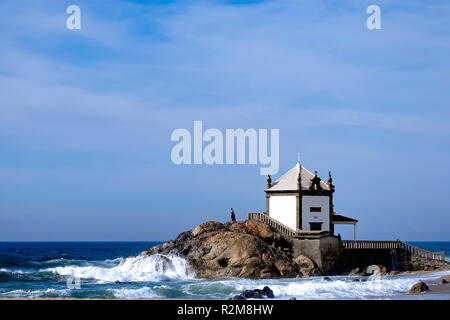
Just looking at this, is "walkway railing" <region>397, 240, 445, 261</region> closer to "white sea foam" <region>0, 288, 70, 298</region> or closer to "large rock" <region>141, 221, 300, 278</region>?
"large rock" <region>141, 221, 300, 278</region>

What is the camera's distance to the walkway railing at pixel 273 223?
49.2m

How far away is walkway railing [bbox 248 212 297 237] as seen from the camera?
49.2 m

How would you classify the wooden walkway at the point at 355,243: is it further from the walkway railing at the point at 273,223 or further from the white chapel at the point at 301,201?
the white chapel at the point at 301,201

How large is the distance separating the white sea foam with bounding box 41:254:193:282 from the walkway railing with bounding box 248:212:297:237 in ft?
22.5

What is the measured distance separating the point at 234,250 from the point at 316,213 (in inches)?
325

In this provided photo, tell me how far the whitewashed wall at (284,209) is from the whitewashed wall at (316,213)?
0.71 m

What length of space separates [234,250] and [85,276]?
34.5 ft

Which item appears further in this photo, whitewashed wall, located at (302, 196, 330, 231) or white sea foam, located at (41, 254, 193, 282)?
whitewashed wall, located at (302, 196, 330, 231)

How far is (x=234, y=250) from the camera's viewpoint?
149ft

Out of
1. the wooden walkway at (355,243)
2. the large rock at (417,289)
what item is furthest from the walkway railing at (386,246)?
the large rock at (417,289)

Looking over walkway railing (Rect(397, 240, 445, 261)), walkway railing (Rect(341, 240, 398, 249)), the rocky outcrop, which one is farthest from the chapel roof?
the rocky outcrop

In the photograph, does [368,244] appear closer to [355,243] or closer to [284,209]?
[355,243]
